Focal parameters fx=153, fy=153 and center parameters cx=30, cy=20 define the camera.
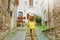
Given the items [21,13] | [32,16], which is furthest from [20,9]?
[32,16]

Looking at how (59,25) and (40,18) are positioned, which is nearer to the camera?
(59,25)

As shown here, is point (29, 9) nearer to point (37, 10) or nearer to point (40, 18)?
point (37, 10)

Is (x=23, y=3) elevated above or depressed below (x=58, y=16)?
→ above

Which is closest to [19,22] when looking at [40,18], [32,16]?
[40,18]

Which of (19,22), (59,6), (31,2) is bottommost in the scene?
(19,22)

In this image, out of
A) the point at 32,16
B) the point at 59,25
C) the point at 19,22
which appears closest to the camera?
the point at 59,25

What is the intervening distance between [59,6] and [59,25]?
83 centimetres

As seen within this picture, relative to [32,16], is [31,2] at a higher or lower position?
higher

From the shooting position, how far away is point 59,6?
21.7ft

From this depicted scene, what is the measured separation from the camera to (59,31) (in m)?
6.50

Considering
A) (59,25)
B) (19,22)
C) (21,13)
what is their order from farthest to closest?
(21,13)
(19,22)
(59,25)

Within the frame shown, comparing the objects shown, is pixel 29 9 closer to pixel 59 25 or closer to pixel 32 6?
pixel 32 6

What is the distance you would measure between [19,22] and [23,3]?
7848 millimetres

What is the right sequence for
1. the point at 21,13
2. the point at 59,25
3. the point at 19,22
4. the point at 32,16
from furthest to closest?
the point at 21,13 → the point at 19,22 → the point at 32,16 → the point at 59,25
